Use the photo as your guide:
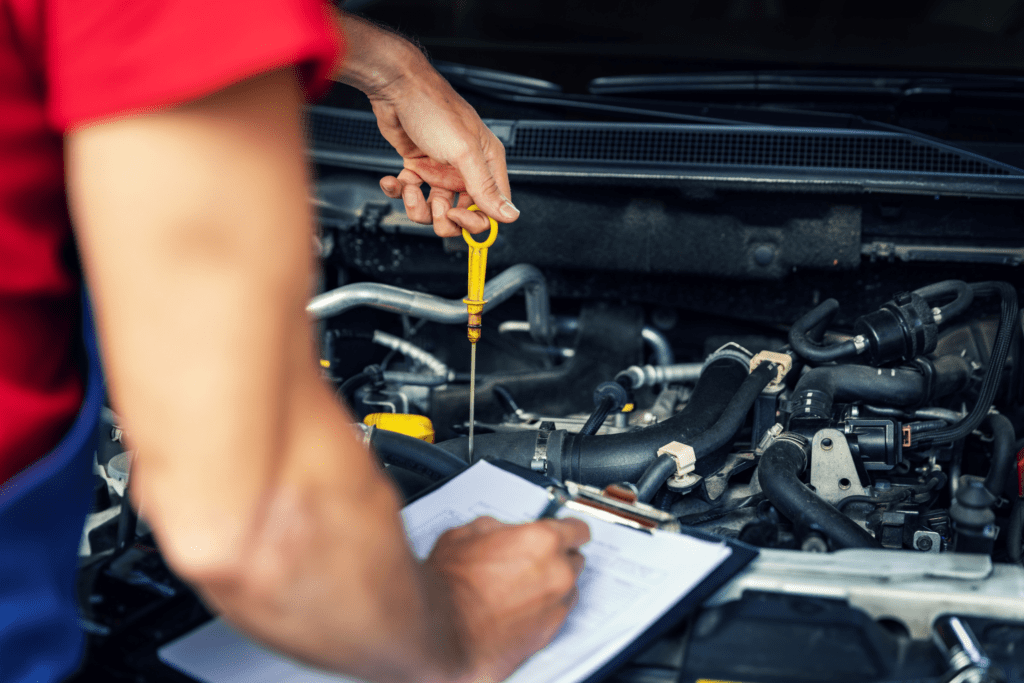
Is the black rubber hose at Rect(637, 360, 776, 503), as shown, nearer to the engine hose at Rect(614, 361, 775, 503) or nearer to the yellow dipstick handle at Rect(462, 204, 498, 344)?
the engine hose at Rect(614, 361, 775, 503)

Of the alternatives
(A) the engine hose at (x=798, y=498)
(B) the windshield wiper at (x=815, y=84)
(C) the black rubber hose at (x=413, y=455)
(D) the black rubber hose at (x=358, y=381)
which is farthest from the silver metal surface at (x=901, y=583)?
Answer: (B) the windshield wiper at (x=815, y=84)

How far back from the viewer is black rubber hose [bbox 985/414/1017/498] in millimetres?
1131

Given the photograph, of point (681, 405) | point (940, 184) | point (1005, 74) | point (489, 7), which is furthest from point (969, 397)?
point (489, 7)

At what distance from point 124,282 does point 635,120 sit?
4.15 ft

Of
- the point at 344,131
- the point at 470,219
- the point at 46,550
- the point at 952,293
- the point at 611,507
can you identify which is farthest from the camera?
the point at 344,131

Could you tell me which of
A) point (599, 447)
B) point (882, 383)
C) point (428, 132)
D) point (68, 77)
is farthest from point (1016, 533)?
point (68, 77)

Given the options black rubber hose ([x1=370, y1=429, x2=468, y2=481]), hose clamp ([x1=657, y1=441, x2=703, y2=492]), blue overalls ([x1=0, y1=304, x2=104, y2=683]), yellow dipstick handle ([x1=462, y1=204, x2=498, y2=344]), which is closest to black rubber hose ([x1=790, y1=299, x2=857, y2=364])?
hose clamp ([x1=657, y1=441, x2=703, y2=492])

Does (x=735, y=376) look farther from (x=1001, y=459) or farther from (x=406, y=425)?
(x=406, y=425)

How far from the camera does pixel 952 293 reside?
133 centimetres

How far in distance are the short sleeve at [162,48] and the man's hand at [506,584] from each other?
35cm

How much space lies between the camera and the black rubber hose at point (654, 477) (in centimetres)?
100

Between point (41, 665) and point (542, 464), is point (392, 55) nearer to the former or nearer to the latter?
point (542, 464)

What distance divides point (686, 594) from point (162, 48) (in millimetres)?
544

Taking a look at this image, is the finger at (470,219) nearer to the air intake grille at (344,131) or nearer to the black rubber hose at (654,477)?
the black rubber hose at (654,477)
